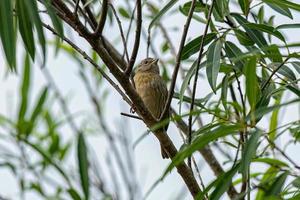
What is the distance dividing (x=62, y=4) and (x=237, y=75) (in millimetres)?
891

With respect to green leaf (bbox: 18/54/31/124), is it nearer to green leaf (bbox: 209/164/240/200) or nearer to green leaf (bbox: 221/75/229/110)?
green leaf (bbox: 221/75/229/110)

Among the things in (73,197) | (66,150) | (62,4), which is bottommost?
(73,197)

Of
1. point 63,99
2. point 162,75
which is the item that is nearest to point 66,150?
point 63,99

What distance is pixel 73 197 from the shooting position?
293 centimetres

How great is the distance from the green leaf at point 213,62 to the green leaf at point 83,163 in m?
0.55

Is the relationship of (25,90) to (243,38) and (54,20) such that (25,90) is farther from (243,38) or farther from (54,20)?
(54,20)

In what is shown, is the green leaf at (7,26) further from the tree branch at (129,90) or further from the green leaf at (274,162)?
the green leaf at (274,162)

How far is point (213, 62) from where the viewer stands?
9.27 feet

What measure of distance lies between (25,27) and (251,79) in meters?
0.78

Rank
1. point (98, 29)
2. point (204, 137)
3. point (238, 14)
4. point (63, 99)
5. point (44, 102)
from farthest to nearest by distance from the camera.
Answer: point (63, 99) < point (44, 102) < point (238, 14) < point (98, 29) < point (204, 137)

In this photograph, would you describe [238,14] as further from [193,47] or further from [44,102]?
[44,102]

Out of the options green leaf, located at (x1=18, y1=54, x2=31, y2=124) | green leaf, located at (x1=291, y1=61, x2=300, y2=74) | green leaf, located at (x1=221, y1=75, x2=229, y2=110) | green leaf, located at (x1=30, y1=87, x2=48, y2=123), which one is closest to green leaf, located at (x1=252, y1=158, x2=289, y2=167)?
green leaf, located at (x1=221, y1=75, x2=229, y2=110)

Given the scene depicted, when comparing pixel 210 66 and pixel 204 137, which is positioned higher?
pixel 210 66

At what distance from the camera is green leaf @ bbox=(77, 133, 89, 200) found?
2650 millimetres
